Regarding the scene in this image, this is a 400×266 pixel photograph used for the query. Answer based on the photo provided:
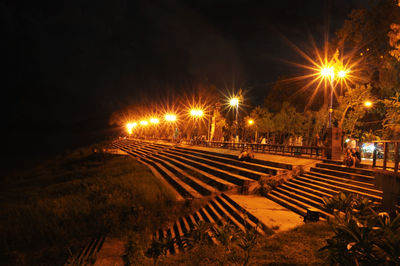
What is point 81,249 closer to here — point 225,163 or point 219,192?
point 219,192

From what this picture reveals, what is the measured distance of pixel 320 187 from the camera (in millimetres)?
7852

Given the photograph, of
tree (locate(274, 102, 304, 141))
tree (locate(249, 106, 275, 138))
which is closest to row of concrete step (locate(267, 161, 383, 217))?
tree (locate(274, 102, 304, 141))

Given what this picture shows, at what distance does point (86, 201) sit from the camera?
9.14m

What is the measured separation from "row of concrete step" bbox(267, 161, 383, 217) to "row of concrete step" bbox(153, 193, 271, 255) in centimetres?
193

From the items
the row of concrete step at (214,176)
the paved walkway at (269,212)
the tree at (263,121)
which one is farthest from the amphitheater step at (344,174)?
the tree at (263,121)

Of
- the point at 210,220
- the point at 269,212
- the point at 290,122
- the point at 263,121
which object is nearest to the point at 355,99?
the point at 290,122

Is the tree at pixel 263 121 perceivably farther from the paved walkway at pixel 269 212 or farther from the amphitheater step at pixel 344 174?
the paved walkway at pixel 269 212

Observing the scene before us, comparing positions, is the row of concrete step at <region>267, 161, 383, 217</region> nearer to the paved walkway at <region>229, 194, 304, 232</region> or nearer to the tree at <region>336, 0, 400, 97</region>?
the paved walkway at <region>229, 194, 304, 232</region>

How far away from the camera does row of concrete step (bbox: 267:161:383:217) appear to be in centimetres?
688

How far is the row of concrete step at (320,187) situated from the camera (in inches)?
271

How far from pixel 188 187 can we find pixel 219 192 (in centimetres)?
207

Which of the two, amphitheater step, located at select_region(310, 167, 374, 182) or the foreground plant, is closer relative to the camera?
the foreground plant

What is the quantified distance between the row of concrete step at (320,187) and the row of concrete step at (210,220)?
1.93 m

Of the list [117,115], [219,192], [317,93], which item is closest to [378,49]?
[219,192]
